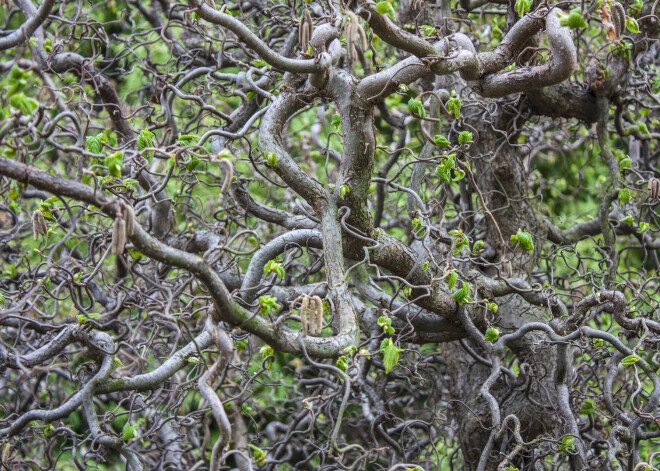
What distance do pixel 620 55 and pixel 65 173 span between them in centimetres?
421

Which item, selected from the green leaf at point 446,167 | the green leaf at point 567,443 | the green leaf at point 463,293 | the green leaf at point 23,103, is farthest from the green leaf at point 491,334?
the green leaf at point 23,103

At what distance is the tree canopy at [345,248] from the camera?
2.34m

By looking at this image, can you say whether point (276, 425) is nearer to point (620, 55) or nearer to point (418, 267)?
point (418, 267)

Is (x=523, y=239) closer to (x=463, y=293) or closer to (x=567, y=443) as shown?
(x=463, y=293)

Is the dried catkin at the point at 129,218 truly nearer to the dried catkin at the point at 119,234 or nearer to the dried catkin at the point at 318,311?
the dried catkin at the point at 119,234

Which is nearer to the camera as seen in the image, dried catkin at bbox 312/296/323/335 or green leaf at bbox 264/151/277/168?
dried catkin at bbox 312/296/323/335

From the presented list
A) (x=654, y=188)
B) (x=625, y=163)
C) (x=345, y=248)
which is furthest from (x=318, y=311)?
(x=625, y=163)

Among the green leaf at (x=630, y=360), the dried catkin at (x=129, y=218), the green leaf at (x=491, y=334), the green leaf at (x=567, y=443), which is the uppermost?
the dried catkin at (x=129, y=218)

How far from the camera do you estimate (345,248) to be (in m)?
3.05

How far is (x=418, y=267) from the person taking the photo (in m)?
3.17

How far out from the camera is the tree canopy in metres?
2.34

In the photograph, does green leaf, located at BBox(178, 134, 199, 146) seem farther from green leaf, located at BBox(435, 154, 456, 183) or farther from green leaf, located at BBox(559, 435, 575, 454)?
green leaf, located at BBox(559, 435, 575, 454)

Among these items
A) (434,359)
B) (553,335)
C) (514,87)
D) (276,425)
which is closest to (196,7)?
(514,87)

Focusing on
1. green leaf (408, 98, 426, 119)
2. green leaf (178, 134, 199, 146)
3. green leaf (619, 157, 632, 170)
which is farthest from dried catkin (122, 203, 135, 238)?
green leaf (619, 157, 632, 170)
